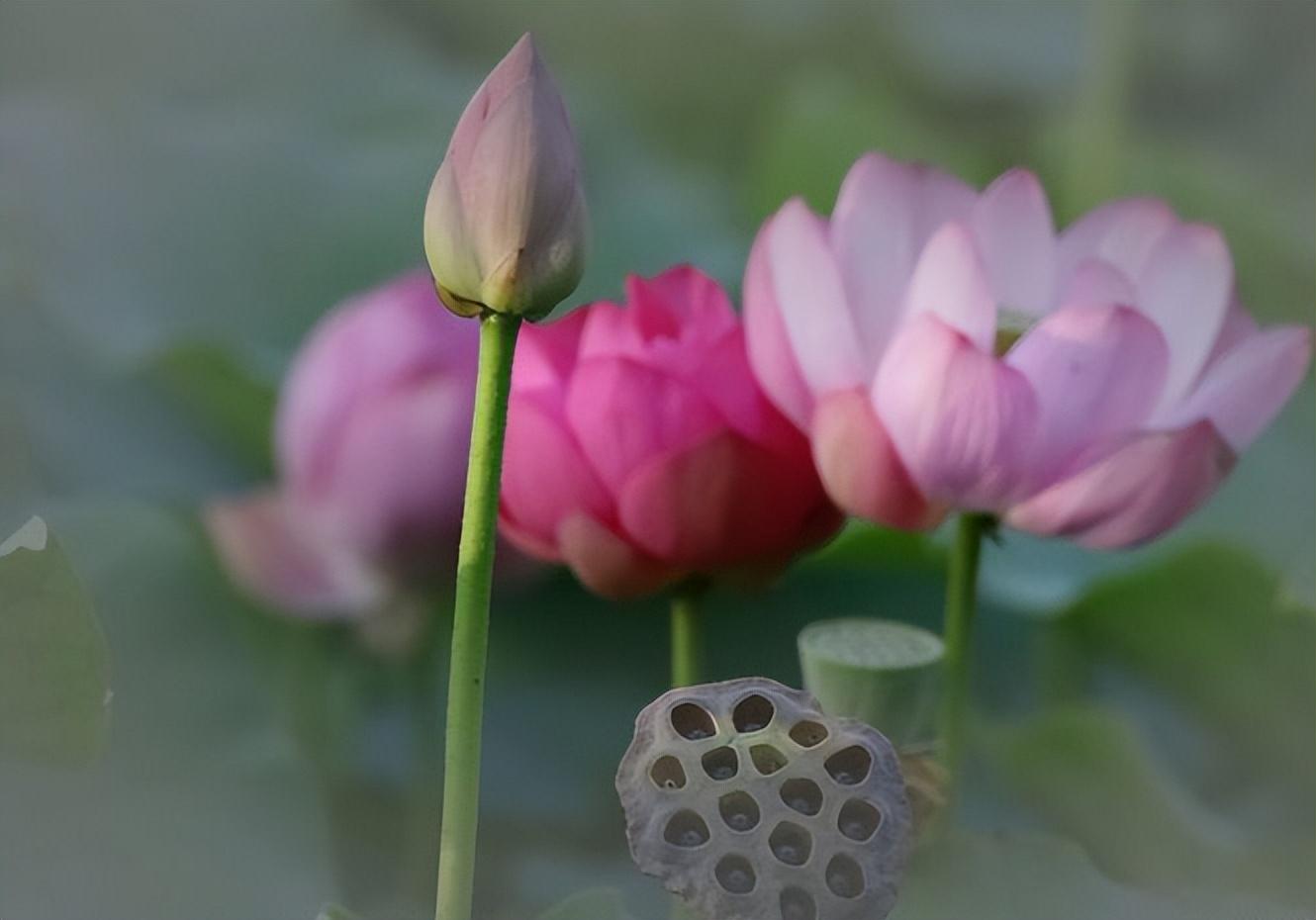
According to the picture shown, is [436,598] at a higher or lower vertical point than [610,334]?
lower

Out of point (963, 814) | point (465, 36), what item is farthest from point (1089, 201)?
point (465, 36)

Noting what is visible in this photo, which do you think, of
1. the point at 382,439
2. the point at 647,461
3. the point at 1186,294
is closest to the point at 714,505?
the point at 647,461

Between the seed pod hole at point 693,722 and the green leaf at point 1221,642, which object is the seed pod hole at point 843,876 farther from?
the green leaf at point 1221,642

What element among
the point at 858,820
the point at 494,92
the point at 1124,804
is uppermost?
the point at 494,92

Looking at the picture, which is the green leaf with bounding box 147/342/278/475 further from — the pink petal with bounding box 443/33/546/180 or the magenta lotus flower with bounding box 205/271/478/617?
the pink petal with bounding box 443/33/546/180

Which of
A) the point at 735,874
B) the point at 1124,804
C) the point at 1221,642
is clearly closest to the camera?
the point at 735,874

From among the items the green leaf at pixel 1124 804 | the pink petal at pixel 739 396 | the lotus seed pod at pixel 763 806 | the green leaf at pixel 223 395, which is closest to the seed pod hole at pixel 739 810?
the lotus seed pod at pixel 763 806

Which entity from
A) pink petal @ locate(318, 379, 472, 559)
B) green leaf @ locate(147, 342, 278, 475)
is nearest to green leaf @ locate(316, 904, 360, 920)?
pink petal @ locate(318, 379, 472, 559)

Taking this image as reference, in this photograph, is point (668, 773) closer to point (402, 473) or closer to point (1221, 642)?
point (402, 473)
